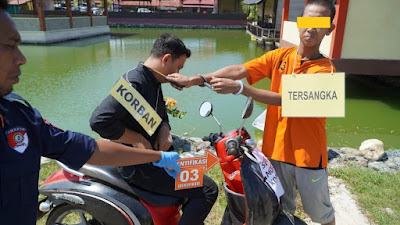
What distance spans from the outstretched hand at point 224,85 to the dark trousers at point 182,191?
0.60m

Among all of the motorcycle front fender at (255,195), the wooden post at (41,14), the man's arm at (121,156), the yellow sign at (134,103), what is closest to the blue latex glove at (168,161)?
the man's arm at (121,156)

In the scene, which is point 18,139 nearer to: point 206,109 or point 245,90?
point 206,109

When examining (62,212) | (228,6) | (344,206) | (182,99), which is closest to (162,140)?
(62,212)

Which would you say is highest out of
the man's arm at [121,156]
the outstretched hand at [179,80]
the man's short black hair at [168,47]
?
the man's short black hair at [168,47]

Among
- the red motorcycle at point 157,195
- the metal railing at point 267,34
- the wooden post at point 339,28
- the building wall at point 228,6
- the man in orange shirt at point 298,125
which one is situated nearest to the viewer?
the red motorcycle at point 157,195

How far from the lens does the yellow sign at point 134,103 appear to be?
1.47 m

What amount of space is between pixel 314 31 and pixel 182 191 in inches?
46.3

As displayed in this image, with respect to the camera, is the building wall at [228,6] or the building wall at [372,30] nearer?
the building wall at [372,30]

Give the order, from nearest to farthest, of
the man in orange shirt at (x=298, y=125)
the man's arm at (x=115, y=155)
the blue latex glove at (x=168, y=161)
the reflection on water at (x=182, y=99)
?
the man's arm at (x=115, y=155) → the blue latex glove at (x=168, y=161) → the man in orange shirt at (x=298, y=125) → the reflection on water at (x=182, y=99)

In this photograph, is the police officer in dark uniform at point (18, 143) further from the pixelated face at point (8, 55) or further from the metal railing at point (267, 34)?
the metal railing at point (267, 34)

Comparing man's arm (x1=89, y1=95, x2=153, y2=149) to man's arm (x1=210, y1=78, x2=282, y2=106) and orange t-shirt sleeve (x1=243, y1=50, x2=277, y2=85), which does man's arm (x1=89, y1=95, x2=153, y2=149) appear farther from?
orange t-shirt sleeve (x1=243, y1=50, x2=277, y2=85)

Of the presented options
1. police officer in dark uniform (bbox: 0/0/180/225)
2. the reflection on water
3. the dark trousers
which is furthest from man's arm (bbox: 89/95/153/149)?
the reflection on water

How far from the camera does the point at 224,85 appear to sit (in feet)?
5.08

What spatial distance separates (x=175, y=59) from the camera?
1.82m
